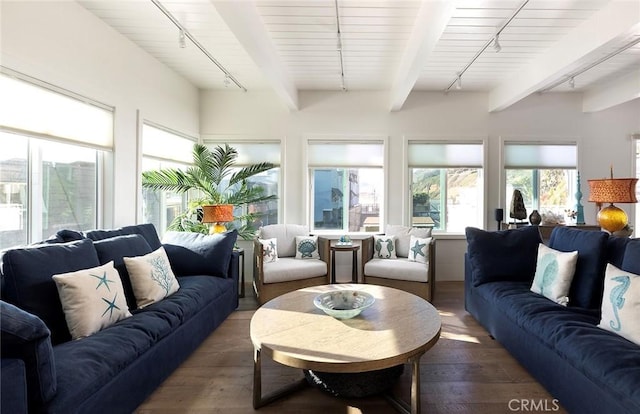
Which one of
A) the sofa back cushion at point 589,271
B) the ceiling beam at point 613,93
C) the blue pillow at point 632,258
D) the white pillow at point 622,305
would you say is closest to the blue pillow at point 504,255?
the sofa back cushion at point 589,271

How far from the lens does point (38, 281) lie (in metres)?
A: 1.90

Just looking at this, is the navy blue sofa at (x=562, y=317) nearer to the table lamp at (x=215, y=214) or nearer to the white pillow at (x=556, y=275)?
the white pillow at (x=556, y=275)

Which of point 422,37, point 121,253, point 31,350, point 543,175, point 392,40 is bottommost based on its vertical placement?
point 31,350

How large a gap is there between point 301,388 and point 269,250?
204 centimetres

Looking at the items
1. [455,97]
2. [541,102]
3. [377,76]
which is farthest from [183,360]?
[541,102]

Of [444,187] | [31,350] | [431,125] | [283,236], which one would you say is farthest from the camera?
[444,187]

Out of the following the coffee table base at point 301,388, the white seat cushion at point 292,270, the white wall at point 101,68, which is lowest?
the coffee table base at point 301,388

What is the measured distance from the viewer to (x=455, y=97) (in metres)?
4.93

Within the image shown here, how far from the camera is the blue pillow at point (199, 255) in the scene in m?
3.27

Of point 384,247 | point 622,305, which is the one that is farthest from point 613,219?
point 384,247

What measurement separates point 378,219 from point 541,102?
290 centimetres

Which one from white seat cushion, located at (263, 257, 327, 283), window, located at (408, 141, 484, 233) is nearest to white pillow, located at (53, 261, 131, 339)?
white seat cushion, located at (263, 257, 327, 283)

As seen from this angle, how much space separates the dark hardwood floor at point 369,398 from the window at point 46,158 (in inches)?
60.7

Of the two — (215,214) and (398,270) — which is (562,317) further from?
(215,214)
